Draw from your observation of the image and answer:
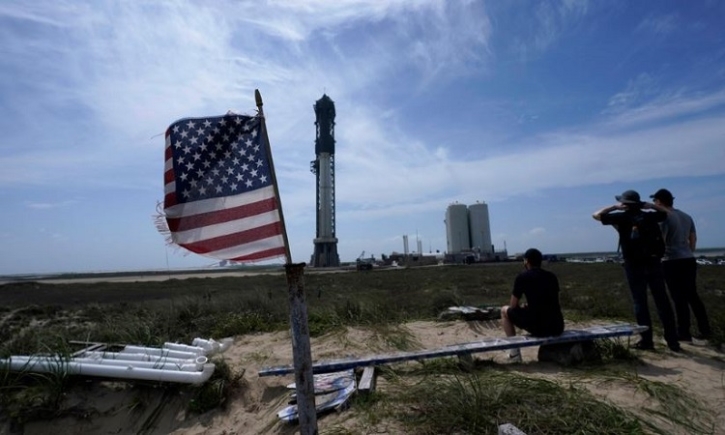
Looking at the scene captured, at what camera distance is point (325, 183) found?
209 ft

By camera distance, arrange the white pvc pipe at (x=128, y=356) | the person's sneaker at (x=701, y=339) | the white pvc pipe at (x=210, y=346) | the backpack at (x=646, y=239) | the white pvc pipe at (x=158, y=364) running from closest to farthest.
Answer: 1. the white pvc pipe at (x=158, y=364)
2. the white pvc pipe at (x=128, y=356)
3. the backpack at (x=646, y=239)
4. the person's sneaker at (x=701, y=339)
5. the white pvc pipe at (x=210, y=346)

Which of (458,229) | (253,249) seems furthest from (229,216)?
(458,229)

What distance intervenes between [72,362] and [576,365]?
7.13 metres

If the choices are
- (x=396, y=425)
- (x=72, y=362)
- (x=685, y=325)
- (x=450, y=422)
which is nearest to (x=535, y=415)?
(x=450, y=422)

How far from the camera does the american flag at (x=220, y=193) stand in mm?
3555

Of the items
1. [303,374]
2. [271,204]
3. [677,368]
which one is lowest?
[677,368]

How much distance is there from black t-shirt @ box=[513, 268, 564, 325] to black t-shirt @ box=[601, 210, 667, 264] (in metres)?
1.45

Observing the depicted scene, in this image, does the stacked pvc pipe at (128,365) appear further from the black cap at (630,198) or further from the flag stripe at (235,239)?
the black cap at (630,198)

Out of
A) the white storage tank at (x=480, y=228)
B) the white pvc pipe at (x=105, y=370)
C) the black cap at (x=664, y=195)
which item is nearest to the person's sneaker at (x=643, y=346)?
the black cap at (x=664, y=195)

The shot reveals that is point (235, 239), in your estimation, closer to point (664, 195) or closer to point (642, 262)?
point (642, 262)

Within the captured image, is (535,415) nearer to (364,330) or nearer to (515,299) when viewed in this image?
(515,299)

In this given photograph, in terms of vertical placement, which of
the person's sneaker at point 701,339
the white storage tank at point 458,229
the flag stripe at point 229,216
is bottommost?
the person's sneaker at point 701,339

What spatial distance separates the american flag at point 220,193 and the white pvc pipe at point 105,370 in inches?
104

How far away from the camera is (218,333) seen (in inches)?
334
